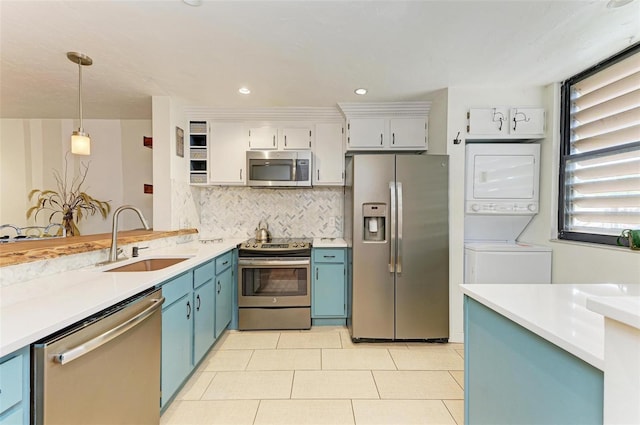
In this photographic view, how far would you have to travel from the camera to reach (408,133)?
3047 mm

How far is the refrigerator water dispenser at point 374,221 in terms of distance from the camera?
2.58m

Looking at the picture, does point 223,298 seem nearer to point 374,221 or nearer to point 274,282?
point 274,282

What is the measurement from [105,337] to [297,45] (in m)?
2.03

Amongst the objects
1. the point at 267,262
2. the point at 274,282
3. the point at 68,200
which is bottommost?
the point at 274,282

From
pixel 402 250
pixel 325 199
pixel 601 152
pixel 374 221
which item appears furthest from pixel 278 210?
pixel 601 152

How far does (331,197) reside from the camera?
11.6 ft

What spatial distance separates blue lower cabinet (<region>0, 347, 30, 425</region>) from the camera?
0.80m

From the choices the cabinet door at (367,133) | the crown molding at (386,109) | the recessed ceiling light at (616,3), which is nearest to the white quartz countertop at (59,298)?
the cabinet door at (367,133)

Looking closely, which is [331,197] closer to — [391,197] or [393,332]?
[391,197]

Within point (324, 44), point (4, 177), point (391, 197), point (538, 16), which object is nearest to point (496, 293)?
point (391, 197)

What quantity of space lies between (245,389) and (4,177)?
4119 mm

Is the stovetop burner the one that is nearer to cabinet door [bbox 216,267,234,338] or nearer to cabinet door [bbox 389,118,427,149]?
cabinet door [bbox 216,267,234,338]

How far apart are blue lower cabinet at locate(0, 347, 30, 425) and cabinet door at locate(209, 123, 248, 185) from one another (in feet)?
8.17

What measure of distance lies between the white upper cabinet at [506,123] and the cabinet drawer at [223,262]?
2.64 m
